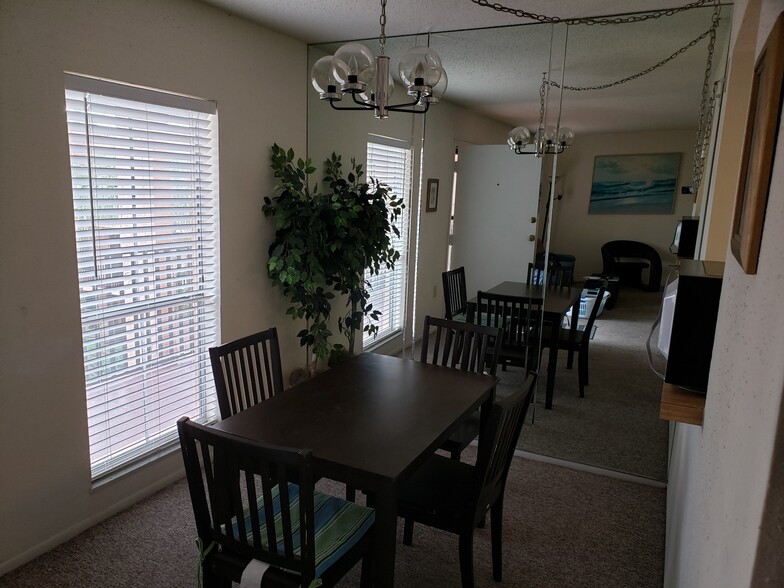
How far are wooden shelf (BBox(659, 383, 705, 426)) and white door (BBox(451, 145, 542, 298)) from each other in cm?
189

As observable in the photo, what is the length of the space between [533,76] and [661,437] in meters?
2.34

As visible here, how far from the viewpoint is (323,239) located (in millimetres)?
3166

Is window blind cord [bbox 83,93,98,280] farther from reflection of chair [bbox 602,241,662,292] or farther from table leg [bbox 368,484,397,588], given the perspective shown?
reflection of chair [bbox 602,241,662,292]

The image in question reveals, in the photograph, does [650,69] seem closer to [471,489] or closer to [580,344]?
[580,344]

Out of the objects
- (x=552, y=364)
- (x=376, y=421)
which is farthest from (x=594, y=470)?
(x=376, y=421)

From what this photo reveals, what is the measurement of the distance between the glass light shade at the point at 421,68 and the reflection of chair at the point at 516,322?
1653mm

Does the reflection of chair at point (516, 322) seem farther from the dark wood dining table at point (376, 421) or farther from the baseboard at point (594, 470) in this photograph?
the dark wood dining table at point (376, 421)

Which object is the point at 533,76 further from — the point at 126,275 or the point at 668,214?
the point at 126,275

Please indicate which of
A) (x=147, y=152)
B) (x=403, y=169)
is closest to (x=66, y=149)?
(x=147, y=152)

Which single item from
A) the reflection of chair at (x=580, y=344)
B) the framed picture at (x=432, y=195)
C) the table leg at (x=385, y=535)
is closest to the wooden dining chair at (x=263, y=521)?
the table leg at (x=385, y=535)

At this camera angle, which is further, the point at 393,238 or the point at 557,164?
the point at 393,238

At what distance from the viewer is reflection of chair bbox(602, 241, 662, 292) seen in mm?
2891

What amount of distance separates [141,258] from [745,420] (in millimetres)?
2491

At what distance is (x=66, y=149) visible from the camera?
2.12m
